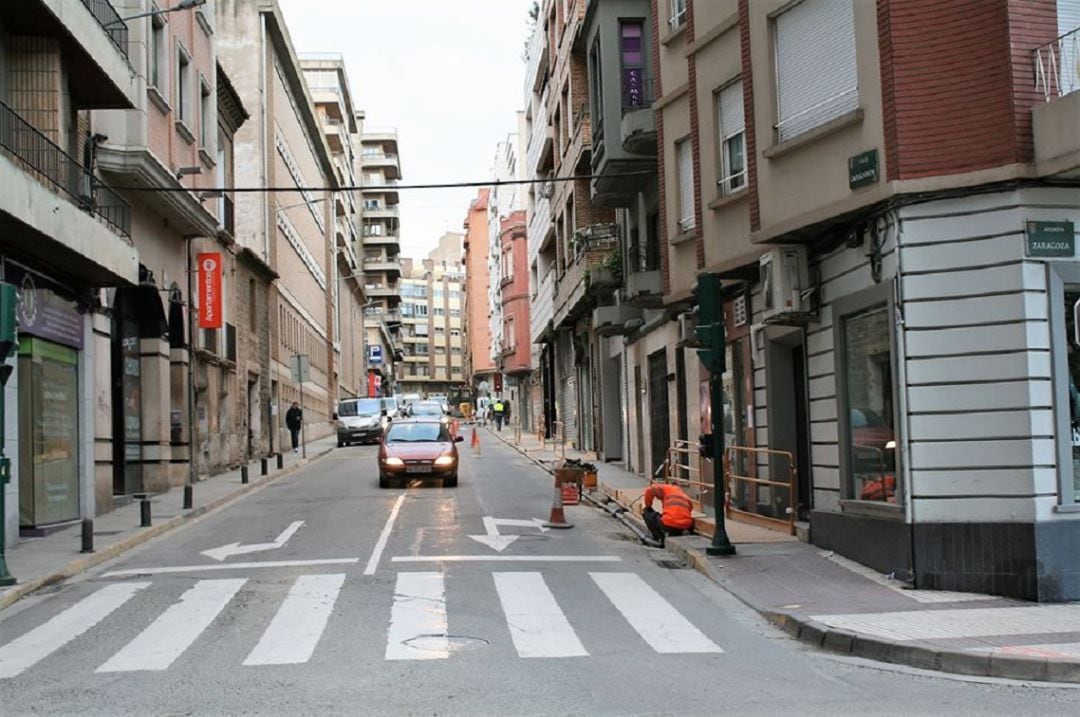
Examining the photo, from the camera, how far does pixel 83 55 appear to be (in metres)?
16.8

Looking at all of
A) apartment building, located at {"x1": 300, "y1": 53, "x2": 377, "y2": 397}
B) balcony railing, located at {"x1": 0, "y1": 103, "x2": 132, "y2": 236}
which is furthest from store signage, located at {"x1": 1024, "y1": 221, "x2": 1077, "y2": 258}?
apartment building, located at {"x1": 300, "y1": 53, "x2": 377, "y2": 397}

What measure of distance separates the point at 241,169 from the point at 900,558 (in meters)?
33.5

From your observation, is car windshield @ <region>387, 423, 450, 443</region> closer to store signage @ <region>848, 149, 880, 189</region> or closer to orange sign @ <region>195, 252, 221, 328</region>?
orange sign @ <region>195, 252, 221, 328</region>

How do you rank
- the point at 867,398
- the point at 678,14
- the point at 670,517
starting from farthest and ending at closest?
the point at 678,14, the point at 670,517, the point at 867,398

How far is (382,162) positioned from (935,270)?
11264 centimetres

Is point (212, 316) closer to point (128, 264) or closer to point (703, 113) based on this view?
point (128, 264)

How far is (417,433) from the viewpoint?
1042 inches

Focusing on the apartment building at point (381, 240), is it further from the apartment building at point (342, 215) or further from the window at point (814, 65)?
the window at point (814, 65)

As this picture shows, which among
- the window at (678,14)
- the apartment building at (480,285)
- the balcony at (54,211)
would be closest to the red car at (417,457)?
the balcony at (54,211)

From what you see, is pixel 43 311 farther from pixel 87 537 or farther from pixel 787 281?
pixel 787 281

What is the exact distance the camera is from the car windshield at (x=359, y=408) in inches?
1842

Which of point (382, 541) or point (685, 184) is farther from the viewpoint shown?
point (685, 184)

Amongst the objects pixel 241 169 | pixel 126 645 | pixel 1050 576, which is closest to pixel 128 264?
pixel 126 645

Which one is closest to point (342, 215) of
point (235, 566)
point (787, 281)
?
point (235, 566)
